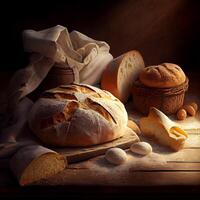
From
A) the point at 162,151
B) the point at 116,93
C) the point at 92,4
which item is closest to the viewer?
the point at 162,151

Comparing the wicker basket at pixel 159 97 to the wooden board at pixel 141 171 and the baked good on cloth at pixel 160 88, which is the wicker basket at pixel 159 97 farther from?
the wooden board at pixel 141 171

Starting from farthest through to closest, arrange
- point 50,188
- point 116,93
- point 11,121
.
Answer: point 116,93
point 11,121
point 50,188

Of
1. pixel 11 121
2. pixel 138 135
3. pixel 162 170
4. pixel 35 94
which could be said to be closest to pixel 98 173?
pixel 162 170

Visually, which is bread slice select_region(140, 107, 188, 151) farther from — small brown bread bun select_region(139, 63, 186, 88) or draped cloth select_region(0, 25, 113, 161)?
draped cloth select_region(0, 25, 113, 161)

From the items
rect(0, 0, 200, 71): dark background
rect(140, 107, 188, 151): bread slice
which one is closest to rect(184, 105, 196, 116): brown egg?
rect(140, 107, 188, 151): bread slice

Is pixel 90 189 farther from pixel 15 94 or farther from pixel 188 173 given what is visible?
pixel 15 94

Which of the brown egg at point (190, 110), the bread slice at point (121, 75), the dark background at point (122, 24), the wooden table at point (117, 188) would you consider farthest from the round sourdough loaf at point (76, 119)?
the dark background at point (122, 24)
